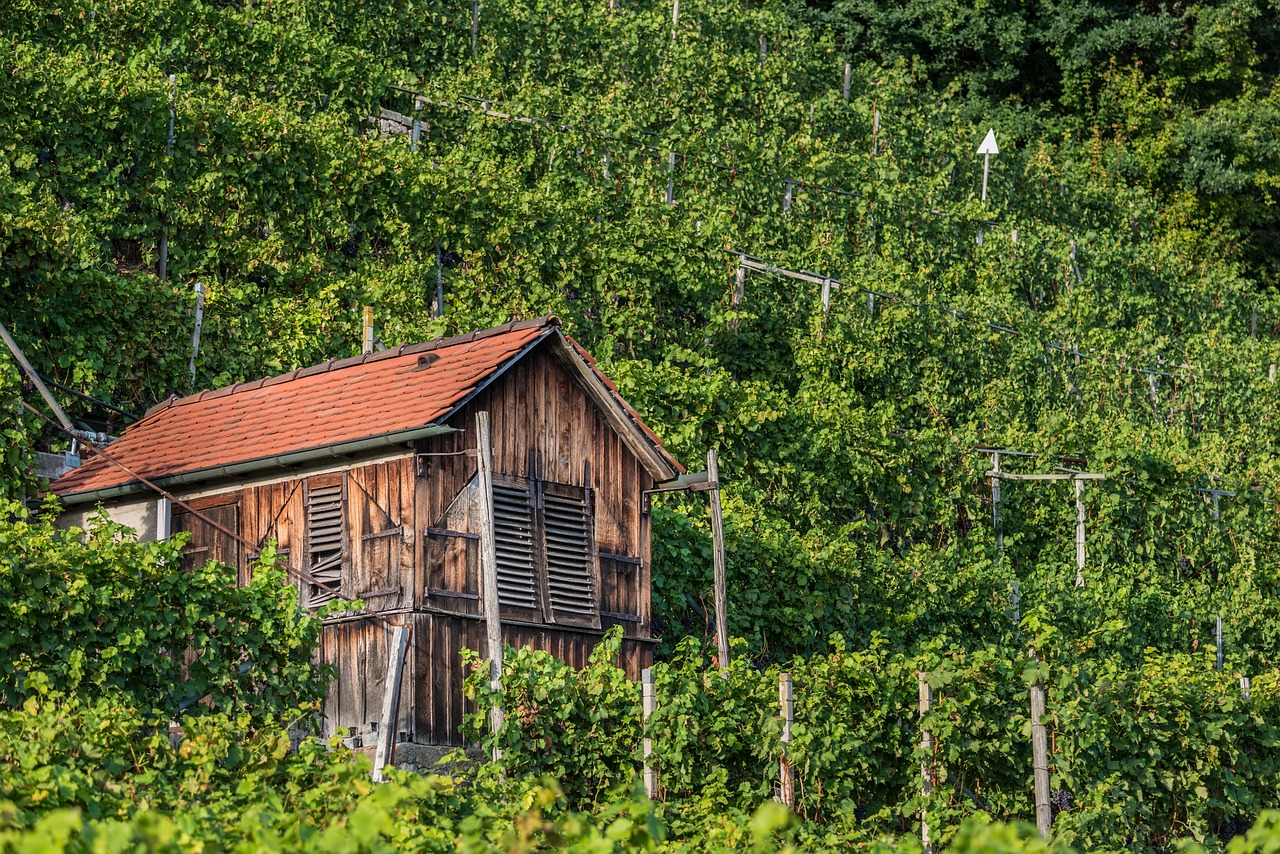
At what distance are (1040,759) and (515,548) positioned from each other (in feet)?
14.4

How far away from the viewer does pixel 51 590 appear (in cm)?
1009

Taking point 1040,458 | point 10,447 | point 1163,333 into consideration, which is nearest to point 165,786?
point 10,447

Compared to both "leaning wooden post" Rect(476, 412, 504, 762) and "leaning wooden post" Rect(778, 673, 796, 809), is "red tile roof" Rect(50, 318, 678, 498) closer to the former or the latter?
"leaning wooden post" Rect(476, 412, 504, 762)

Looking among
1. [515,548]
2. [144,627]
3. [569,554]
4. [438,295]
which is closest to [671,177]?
[438,295]

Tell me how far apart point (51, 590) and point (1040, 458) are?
52.2 feet

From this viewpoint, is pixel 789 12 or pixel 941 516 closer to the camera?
pixel 941 516

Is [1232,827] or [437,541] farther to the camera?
[1232,827]

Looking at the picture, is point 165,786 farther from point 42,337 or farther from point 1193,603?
point 1193,603

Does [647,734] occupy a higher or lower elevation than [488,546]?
lower

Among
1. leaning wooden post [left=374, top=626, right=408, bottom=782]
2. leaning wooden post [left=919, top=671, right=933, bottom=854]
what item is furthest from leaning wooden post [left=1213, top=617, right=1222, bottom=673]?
leaning wooden post [left=374, top=626, right=408, bottom=782]

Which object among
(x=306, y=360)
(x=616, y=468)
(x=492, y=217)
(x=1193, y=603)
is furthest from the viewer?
(x=1193, y=603)

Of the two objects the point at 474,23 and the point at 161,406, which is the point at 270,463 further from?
the point at 474,23

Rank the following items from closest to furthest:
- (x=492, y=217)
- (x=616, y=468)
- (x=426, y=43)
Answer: (x=616, y=468) < (x=492, y=217) < (x=426, y=43)

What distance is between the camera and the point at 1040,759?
12.8m
